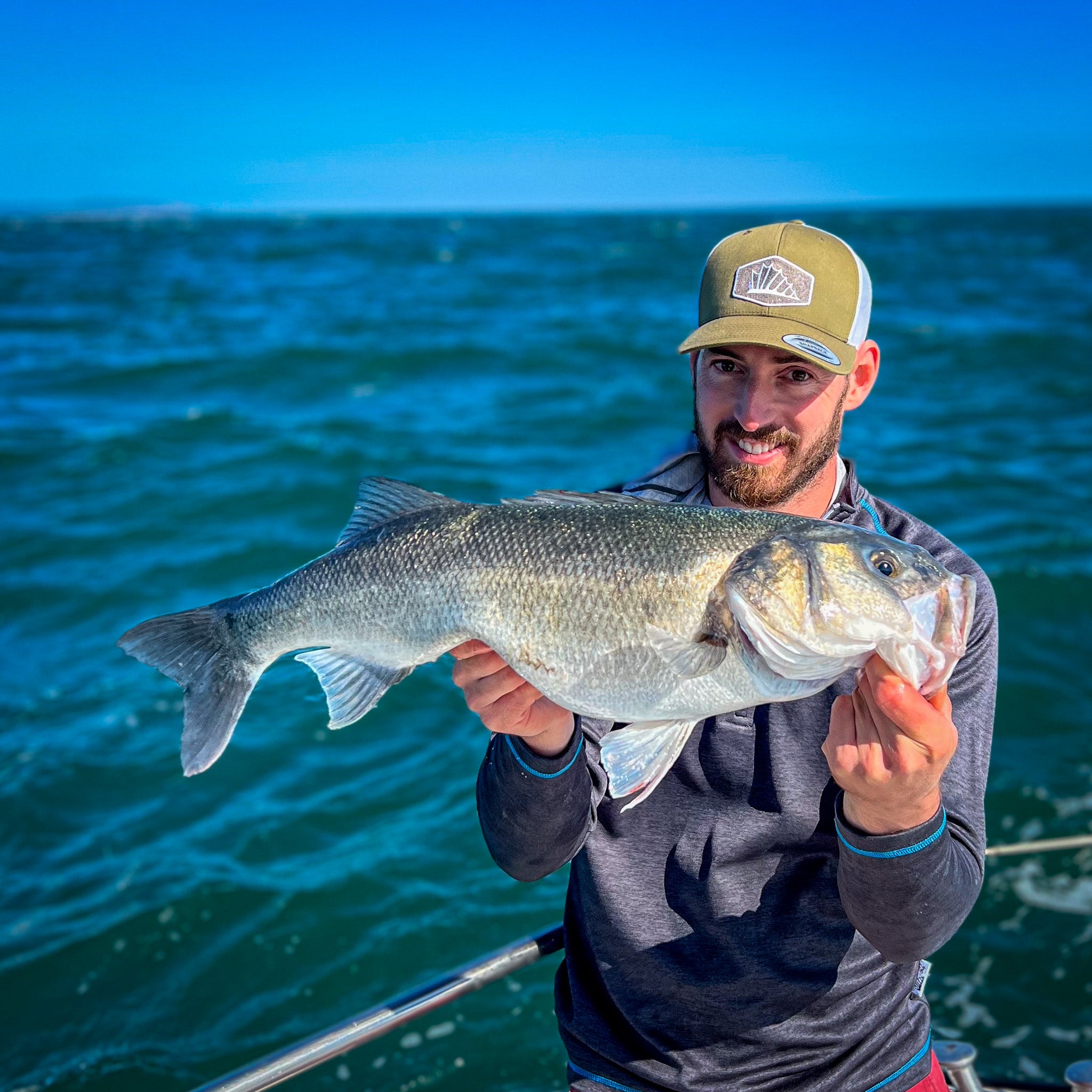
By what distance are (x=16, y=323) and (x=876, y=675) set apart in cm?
2514

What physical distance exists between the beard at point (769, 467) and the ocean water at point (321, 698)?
1.40 metres

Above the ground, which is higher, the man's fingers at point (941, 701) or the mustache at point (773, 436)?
the mustache at point (773, 436)

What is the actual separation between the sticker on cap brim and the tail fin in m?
1.78

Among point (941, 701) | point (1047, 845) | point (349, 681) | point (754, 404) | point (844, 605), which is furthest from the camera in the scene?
point (1047, 845)

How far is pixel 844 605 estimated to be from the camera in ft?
7.44

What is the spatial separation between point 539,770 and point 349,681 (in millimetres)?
621

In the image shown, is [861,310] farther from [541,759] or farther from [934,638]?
[541,759]

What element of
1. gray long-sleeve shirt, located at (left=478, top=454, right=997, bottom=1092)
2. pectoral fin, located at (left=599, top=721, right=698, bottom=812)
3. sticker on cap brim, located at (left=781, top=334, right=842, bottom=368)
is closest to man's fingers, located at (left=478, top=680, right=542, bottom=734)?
gray long-sleeve shirt, located at (left=478, top=454, right=997, bottom=1092)

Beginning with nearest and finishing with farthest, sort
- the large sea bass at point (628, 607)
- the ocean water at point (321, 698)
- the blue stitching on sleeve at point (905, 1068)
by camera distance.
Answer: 1. the large sea bass at point (628, 607)
2. the blue stitching on sleeve at point (905, 1068)
3. the ocean water at point (321, 698)

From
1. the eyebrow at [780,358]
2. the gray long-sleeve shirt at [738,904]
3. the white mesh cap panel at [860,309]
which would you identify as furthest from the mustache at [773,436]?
the gray long-sleeve shirt at [738,904]

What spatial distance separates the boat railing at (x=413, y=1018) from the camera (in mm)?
2686

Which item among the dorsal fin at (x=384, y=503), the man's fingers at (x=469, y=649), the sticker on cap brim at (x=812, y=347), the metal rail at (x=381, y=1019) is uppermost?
the sticker on cap brim at (x=812, y=347)

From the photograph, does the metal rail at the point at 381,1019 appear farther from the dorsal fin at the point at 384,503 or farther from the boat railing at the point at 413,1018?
the dorsal fin at the point at 384,503

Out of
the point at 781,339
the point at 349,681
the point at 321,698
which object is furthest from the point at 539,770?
the point at 321,698
